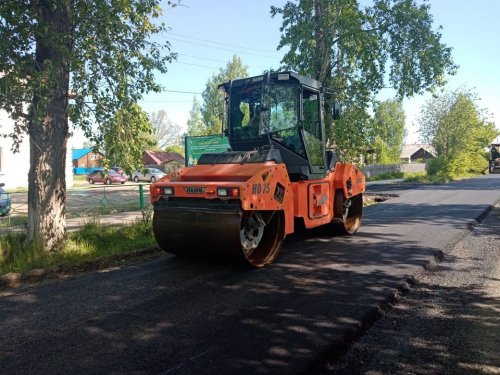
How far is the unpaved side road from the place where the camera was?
3.21m

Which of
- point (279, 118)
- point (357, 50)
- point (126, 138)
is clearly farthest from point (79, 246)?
point (357, 50)

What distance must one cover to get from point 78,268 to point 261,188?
10.4 feet

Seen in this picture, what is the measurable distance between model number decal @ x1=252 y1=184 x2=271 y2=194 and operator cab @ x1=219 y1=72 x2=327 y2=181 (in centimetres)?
121

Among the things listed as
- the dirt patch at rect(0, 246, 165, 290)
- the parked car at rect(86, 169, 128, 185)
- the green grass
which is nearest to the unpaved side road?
the dirt patch at rect(0, 246, 165, 290)

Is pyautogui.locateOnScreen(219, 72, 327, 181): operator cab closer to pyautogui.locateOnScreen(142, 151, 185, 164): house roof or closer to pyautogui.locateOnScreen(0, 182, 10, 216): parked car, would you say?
pyautogui.locateOnScreen(0, 182, 10, 216): parked car

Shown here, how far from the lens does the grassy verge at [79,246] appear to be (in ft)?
20.4

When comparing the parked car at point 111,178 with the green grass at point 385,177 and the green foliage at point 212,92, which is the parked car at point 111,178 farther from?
the green grass at point 385,177

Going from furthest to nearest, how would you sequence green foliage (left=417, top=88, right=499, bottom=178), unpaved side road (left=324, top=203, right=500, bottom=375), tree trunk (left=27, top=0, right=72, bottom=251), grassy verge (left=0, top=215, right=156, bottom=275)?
1. green foliage (left=417, top=88, right=499, bottom=178)
2. tree trunk (left=27, top=0, right=72, bottom=251)
3. grassy verge (left=0, top=215, right=156, bottom=275)
4. unpaved side road (left=324, top=203, right=500, bottom=375)

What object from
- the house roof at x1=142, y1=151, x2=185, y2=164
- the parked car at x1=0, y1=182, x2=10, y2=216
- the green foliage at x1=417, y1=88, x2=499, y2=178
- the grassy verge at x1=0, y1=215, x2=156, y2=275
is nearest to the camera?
the grassy verge at x1=0, y1=215, x2=156, y2=275

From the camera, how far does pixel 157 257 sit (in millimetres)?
7047

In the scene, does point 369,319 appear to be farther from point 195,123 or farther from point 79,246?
point 195,123

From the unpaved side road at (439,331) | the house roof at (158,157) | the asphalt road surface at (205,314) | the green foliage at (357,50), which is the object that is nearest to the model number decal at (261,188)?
the asphalt road surface at (205,314)

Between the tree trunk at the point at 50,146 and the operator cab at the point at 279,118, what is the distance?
111 inches

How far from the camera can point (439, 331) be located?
384cm
